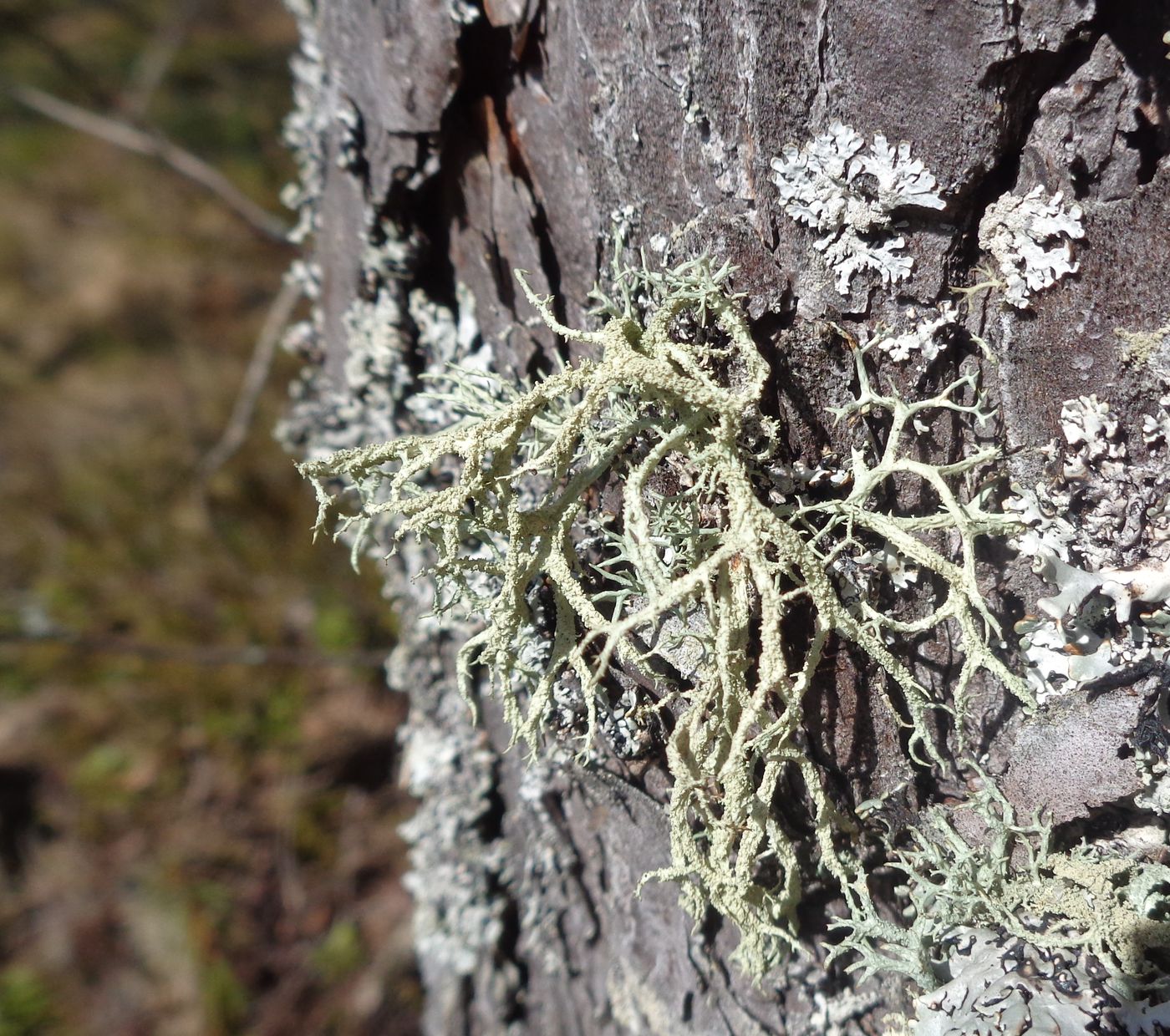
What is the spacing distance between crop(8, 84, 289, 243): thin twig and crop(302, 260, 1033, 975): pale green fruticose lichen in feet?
5.56

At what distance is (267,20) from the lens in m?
3.26

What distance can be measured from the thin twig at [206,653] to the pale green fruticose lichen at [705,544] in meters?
2.07

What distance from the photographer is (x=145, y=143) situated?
8.13 ft

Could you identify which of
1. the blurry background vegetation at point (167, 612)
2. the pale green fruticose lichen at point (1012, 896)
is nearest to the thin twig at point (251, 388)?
the blurry background vegetation at point (167, 612)

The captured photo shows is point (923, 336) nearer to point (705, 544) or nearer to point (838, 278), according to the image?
point (838, 278)

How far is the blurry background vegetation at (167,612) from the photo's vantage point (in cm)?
231

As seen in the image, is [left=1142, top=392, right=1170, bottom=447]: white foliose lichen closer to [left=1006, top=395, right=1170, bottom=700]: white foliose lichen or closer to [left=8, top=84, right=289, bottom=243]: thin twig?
[left=1006, top=395, right=1170, bottom=700]: white foliose lichen

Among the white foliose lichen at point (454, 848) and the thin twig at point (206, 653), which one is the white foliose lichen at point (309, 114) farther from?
A: the thin twig at point (206, 653)

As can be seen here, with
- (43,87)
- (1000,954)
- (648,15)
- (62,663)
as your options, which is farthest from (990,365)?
(43,87)

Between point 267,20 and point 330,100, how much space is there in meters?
3.04

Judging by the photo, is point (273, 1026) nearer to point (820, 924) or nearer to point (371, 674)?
point (371, 674)

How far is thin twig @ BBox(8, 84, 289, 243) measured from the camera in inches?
86.7

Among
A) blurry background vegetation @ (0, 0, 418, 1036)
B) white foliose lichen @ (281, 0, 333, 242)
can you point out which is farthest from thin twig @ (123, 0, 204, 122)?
white foliose lichen @ (281, 0, 333, 242)

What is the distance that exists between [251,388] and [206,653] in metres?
0.87
